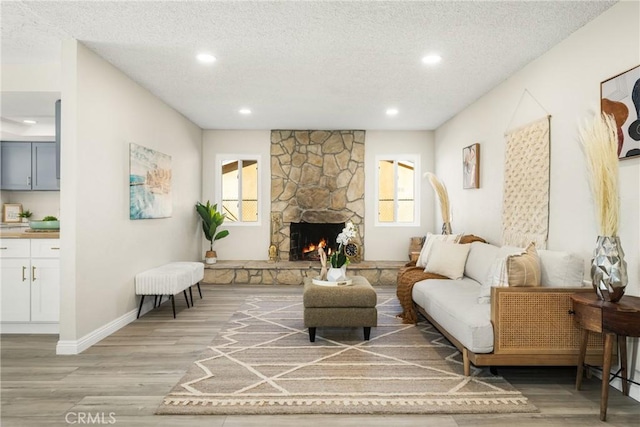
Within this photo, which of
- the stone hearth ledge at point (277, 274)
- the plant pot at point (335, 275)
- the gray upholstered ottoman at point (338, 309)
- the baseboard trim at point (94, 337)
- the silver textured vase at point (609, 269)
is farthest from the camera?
the stone hearth ledge at point (277, 274)

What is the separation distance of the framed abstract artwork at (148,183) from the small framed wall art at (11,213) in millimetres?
2778

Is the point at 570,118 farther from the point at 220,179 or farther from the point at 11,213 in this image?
the point at 11,213

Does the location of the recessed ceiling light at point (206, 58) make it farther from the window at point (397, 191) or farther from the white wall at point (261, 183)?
the window at point (397, 191)

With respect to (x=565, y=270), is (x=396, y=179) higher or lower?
higher

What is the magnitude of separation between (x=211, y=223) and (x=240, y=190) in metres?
0.93

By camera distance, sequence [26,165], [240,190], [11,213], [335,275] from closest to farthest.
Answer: [335,275] < [26,165] < [11,213] < [240,190]

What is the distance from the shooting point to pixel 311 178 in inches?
285

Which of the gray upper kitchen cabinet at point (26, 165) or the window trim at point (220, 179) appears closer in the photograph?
the gray upper kitchen cabinet at point (26, 165)

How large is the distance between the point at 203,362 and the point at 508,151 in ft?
11.7

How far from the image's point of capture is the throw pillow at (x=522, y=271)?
290cm

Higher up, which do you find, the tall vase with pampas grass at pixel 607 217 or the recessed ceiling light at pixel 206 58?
the recessed ceiling light at pixel 206 58

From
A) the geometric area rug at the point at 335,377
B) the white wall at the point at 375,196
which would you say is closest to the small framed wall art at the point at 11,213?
the geometric area rug at the point at 335,377

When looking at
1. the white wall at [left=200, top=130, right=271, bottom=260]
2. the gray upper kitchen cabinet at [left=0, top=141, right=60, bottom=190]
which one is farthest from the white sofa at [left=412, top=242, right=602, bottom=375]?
the gray upper kitchen cabinet at [left=0, top=141, right=60, bottom=190]

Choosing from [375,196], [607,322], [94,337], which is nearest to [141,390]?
[94,337]
